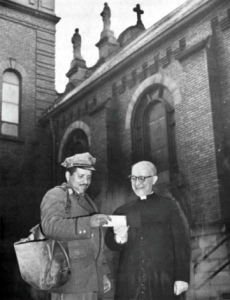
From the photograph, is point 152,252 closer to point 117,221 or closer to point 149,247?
point 149,247

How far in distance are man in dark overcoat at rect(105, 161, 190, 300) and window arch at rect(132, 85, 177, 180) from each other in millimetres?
7513

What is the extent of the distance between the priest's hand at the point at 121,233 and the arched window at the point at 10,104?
14.5m

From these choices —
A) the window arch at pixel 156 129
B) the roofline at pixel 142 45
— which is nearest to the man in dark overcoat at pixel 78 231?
the window arch at pixel 156 129

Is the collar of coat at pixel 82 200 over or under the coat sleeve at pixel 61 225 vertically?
over

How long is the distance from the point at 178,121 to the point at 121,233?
8003 mm

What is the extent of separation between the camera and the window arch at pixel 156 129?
12.4m

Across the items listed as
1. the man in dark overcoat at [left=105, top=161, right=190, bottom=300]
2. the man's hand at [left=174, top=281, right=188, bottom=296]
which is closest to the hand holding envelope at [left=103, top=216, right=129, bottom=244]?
the man in dark overcoat at [left=105, top=161, right=190, bottom=300]

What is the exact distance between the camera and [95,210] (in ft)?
13.8

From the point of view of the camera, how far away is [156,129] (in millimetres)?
13211

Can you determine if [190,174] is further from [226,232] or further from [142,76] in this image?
[142,76]

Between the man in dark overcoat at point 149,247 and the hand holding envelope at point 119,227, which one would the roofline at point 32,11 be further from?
the hand holding envelope at point 119,227

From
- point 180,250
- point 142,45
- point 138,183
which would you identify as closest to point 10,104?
point 142,45

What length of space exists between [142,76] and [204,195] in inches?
176

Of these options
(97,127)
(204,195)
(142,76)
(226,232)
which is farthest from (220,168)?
(97,127)
